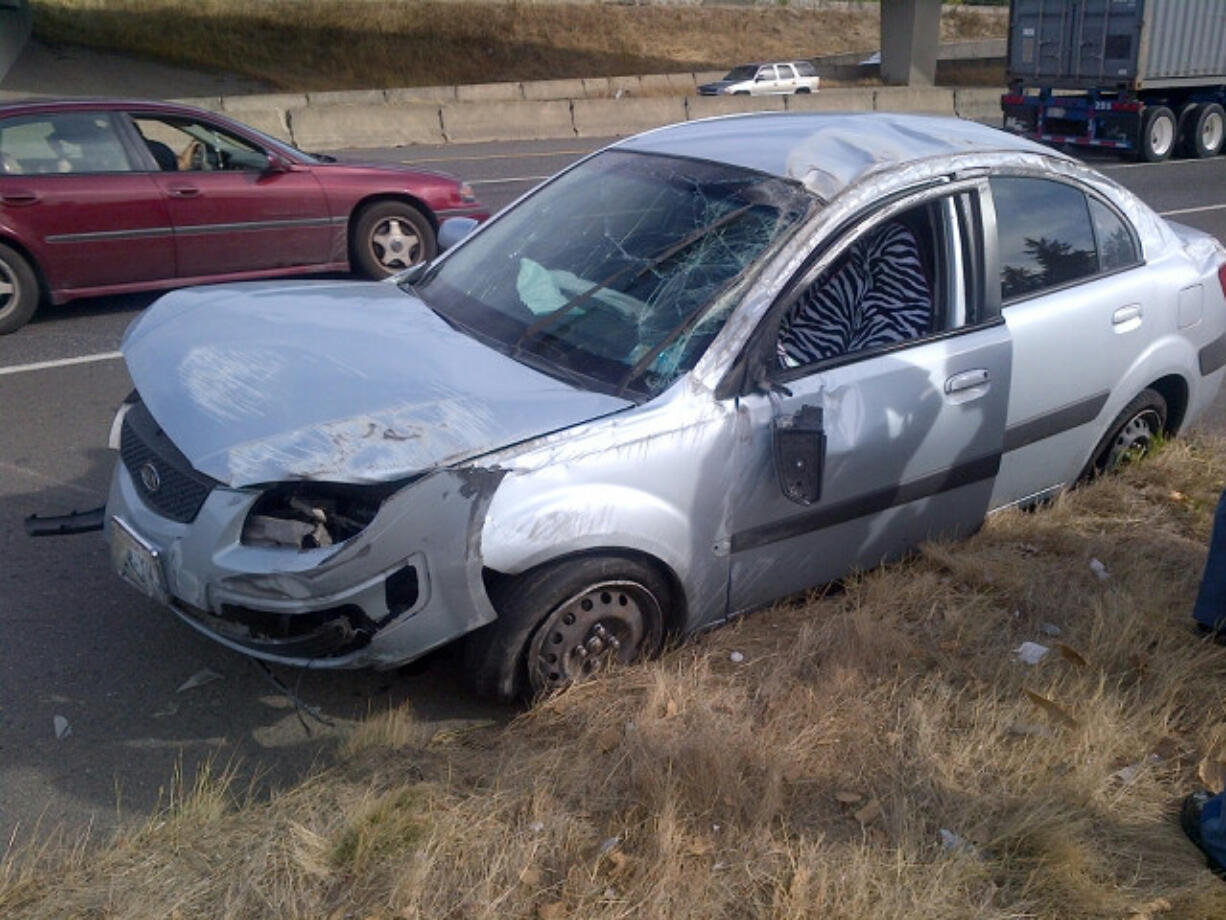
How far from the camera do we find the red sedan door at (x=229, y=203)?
338 inches

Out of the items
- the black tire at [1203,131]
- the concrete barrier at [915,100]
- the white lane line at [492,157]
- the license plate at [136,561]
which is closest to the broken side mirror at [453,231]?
the license plate at [136,561]

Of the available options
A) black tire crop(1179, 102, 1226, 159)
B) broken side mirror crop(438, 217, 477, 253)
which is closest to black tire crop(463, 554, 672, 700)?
broken side mirror crop(438, 217, 477, 253)

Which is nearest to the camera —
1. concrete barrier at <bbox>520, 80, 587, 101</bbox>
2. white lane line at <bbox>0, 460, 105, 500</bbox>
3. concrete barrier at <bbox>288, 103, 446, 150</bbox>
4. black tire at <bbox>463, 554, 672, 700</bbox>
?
black tire at <bbox>463, 554, 672, 700</bbox>

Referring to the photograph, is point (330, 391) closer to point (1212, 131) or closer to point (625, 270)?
point (625, 270)

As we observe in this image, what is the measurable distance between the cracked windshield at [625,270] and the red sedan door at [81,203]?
4.23 m

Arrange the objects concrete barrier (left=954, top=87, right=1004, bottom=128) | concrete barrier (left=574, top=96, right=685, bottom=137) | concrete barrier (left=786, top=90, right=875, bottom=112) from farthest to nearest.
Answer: concrete barrier (left=954, top=87, right=1004, bottom=128) → concrete barrier (left=786, top=90, right=875, bottom=112) → concrete barrier (left=574, top=96, right=685, bottom=137)

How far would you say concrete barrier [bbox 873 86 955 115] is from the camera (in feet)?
84.0

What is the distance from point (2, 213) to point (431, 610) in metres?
5.87

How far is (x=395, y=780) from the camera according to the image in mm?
3408

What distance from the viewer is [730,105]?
2514cm

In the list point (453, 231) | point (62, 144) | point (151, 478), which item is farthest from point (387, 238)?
point (151, 478)

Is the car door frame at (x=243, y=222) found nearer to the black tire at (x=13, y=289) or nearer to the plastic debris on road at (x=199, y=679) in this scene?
the black tire at (x=13, y=289)

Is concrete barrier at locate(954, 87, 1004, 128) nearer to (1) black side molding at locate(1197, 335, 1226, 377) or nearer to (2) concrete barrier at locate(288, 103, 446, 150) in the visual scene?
(2) concrete barrier at locate(288, 103, 446, 150)

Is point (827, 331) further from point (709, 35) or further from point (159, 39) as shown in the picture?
point (709, 35)
